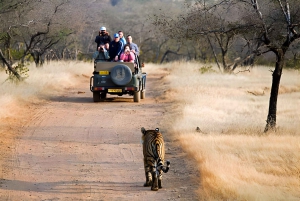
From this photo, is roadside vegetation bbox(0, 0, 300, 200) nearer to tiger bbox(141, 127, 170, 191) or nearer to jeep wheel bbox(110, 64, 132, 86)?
tiger bbox(141, 127, 170, 191)

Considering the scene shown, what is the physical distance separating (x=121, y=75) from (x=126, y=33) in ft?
134

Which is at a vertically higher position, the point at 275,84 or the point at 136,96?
the point at 275,84

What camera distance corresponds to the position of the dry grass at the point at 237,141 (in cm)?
751

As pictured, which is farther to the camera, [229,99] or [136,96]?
[229,99]

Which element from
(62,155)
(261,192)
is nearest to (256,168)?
(261,192)

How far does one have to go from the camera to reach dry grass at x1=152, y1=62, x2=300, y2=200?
24.6 ft

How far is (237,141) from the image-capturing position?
427 inches

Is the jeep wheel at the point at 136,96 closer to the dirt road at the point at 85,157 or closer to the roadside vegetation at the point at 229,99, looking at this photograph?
the roadside vegetation at the point at 229,99

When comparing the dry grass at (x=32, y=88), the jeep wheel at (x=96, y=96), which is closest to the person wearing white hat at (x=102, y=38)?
the jeep wheel at (x=96, y=96)

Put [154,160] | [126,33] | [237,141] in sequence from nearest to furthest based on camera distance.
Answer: [154,160]
[237,141]
[126,33]

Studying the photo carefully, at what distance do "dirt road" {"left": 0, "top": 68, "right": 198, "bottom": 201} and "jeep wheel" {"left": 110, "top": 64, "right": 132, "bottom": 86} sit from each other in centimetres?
126

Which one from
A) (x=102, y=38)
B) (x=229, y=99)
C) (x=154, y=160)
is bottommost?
(x=229, y=99)

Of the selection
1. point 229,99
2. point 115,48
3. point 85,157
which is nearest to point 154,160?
point 85,157

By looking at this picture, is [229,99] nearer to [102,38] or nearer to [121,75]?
[121,75]
